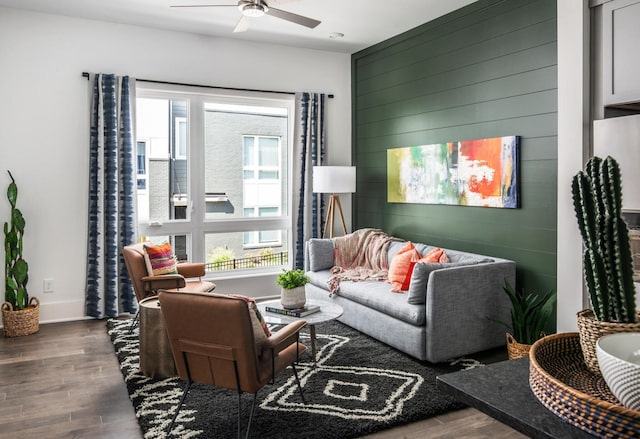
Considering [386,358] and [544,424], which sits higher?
[544,424]

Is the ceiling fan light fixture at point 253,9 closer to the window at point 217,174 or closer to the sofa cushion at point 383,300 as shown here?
the window at point 217,174

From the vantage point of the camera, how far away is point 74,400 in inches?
120

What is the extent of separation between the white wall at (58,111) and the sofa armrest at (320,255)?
2.16 meters

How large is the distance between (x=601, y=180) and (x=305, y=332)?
3.73m

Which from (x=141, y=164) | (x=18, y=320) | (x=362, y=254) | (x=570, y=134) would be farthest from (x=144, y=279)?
(x=570, y=134)

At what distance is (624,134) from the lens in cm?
298

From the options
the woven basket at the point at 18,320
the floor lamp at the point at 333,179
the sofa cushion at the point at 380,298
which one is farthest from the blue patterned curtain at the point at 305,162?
the woven basket at the point at 18,320

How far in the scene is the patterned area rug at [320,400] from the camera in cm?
266

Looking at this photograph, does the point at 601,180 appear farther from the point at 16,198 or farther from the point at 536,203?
the point at 16,198

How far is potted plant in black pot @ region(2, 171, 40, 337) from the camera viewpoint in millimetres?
4336

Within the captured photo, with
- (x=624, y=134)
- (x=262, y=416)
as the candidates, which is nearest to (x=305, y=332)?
(x=262, y=416)

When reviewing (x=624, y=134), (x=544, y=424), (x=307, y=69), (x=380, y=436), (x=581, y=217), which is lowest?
(x=380, y=436)

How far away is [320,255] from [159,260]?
1.62 meters

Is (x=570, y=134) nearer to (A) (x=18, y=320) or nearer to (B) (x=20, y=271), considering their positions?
(B) (x=20, y=271)
